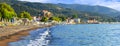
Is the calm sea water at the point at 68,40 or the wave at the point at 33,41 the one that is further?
the calm sea water at the point at 68,40

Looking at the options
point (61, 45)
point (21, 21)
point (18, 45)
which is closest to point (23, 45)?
point (18, 45)

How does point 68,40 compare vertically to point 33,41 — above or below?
below

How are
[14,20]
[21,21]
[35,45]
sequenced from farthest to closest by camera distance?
[21,21] < [14,20] < [35,45]

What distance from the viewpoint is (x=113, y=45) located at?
45.8 metres

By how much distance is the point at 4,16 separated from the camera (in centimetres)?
13088

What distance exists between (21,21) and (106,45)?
440 feet

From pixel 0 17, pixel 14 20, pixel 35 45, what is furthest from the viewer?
pixel 14 20

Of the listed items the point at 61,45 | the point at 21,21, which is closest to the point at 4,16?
the point at 21,21

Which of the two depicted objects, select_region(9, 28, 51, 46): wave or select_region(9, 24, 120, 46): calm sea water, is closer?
select_region(9, 28, 51, 46): wave

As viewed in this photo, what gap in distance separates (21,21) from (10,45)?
445ft

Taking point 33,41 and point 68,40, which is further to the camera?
point 68,40

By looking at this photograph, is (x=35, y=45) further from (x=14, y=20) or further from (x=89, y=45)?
(x=14, y=20)

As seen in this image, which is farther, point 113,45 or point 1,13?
point 1,13

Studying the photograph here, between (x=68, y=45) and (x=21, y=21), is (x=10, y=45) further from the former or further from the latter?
(x=21, y=21)
